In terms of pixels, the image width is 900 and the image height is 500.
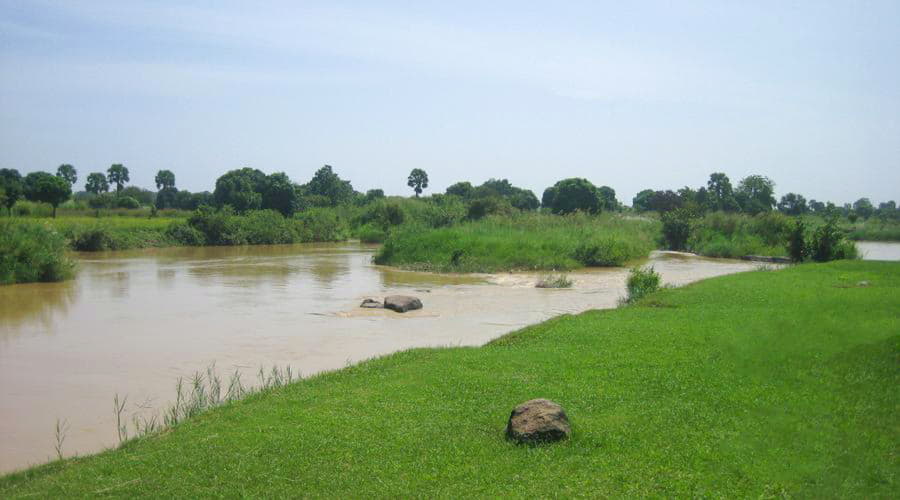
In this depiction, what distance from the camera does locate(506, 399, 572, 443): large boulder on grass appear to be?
20.9 ft

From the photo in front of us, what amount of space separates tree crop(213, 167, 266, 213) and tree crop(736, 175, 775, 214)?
162 ft

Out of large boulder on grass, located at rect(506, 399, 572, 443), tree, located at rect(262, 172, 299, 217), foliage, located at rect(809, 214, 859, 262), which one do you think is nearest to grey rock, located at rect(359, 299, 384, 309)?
large boulder on grass, located at rect(506, 399, 572, 443)

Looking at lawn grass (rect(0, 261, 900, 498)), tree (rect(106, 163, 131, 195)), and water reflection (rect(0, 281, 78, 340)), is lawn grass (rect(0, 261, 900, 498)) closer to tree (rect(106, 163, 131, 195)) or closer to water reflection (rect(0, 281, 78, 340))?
water reflection (rect(0, 281, 78, 340))

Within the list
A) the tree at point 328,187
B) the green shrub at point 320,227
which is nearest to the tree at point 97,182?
the tree at point 328,187

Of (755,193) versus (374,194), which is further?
(374,194)

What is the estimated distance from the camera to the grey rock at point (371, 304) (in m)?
20.1

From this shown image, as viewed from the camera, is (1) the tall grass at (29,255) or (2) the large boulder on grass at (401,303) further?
(1) the tall grass at (29,255)

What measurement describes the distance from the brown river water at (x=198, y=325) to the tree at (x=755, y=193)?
1676 inches

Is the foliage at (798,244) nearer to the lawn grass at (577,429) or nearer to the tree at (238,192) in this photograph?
the lawn grass at (577,429)

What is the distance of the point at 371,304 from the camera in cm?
2017

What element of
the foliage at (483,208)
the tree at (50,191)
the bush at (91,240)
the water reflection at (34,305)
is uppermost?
the tree at (50,191)

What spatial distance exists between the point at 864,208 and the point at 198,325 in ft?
270

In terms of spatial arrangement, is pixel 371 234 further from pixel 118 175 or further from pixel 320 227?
pixel 118 175

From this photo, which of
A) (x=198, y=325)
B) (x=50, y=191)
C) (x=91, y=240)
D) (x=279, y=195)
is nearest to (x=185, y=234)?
(x=91, y=240)
